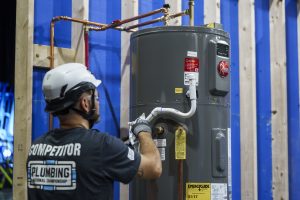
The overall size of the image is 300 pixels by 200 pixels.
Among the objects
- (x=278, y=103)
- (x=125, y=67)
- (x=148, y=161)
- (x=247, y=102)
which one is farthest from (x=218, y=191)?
(x=278, y=103)

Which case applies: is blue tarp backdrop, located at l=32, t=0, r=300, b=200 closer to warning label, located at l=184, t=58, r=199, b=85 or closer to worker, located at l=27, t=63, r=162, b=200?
warning label, located at l=184, t=58, r=199, b=85

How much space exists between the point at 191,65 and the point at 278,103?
217cm

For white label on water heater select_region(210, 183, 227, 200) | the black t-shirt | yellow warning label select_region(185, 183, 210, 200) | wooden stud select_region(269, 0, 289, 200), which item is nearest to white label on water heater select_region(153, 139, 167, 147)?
yellow warning label select_region(185, 183, 210, 200)

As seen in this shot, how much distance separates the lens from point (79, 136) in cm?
200

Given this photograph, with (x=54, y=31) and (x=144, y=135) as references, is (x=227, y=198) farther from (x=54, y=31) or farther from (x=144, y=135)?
(x=54, y=31)

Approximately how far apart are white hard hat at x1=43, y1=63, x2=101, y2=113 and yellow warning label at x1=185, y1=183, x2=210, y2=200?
1059 mm

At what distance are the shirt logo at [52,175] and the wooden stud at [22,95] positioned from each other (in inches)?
42.5

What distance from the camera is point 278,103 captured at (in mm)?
4773

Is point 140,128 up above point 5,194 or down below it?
above

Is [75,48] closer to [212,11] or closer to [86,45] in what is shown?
[86,45]

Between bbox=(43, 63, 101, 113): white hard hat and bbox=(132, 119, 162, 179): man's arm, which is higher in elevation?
bbox=(43, 63, 101, 113): white hard hat

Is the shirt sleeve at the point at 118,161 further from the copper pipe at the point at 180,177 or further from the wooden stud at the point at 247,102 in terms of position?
the wooden stud at the point at 247,102

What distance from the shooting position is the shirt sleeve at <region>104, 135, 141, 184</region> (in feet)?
6.47

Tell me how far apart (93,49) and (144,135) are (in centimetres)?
151
